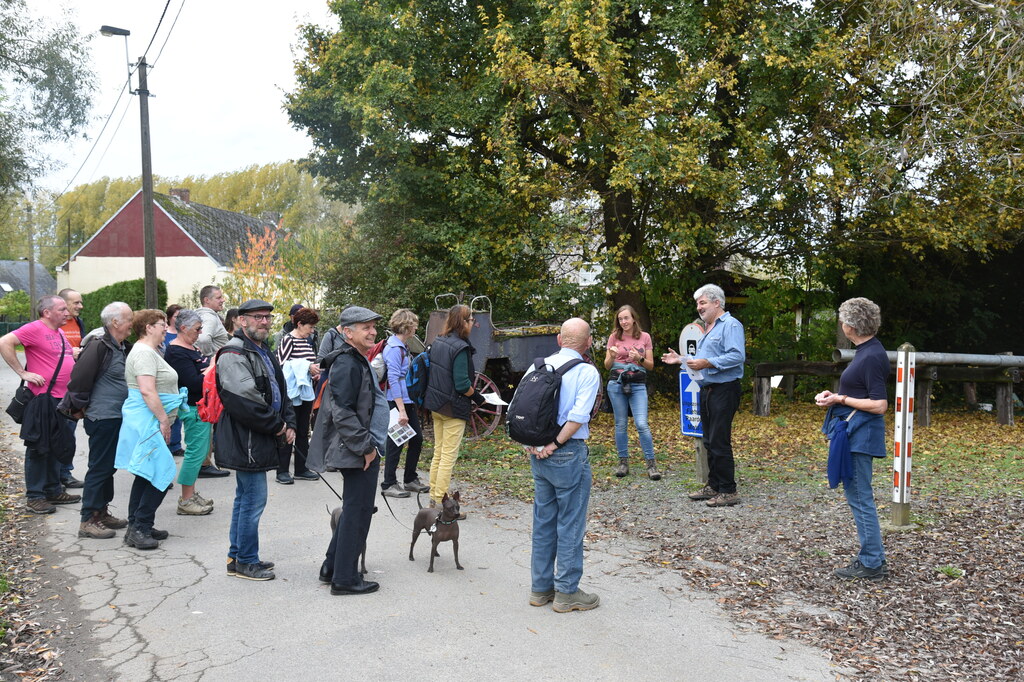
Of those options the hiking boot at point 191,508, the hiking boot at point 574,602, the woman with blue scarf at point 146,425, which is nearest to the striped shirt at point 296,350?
the hiking boot at point 191,508

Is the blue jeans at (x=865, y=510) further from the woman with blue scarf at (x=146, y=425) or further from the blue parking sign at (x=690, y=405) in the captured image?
the woman with blue scarf at (x=146, y=425)

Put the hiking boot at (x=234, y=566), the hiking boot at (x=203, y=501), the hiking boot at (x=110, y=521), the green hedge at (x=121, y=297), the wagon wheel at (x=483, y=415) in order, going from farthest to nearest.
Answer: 1. the green hedge at (x=121, y=297)
2. the wagon wheel at (x=483, y=415)
3. the hiking boot at (x=203, y=501)
4. the hiking boot at (x=110, y=521)
5. the hiking boot at (x=234, y=566)

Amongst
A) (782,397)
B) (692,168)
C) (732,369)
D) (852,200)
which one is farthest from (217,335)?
(782,397)

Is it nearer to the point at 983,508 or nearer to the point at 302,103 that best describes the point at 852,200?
the point at 983,508

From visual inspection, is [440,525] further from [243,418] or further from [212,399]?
[212,399]

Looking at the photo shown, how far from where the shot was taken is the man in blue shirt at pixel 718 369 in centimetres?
741

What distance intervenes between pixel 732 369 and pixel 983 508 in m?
2.50

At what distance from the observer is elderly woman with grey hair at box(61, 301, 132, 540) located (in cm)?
649

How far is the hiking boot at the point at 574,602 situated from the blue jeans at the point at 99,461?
142 inches

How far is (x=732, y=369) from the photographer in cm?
747

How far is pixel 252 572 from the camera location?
18.3 ft

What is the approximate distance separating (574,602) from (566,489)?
669 millimetres

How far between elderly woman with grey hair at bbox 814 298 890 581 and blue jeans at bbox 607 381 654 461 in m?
3.36

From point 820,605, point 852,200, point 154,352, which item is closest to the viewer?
point 820,605
